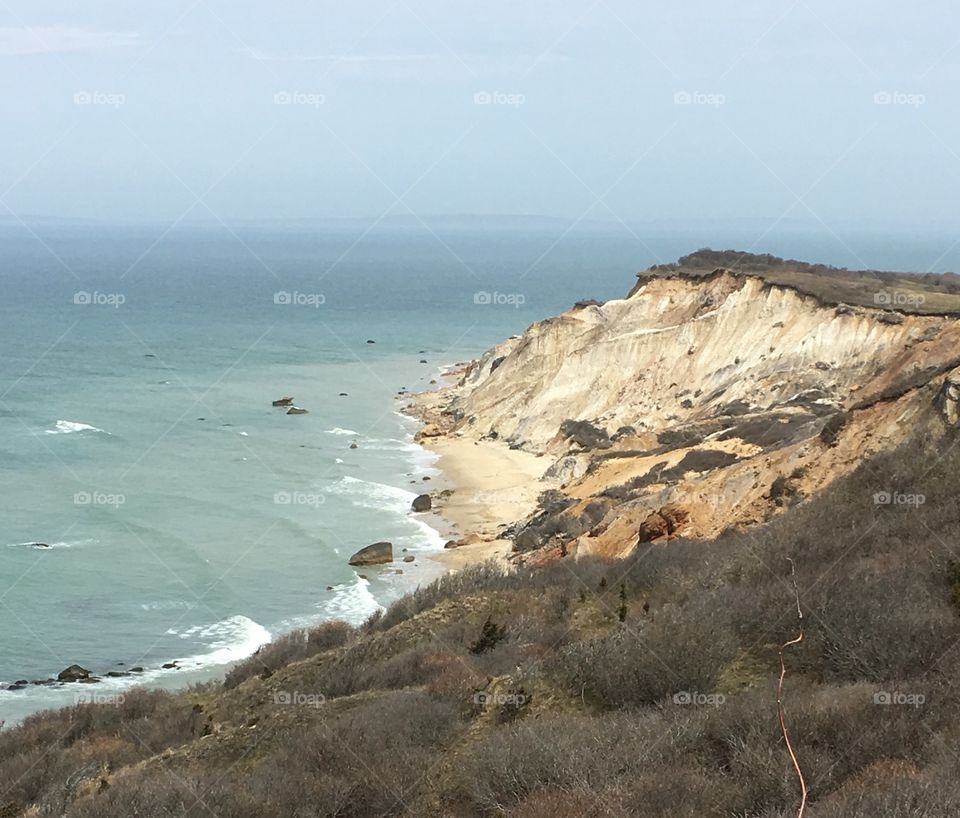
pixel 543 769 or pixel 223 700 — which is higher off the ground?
pixel 543 769

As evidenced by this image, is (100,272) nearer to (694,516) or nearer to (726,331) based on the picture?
(726,331)

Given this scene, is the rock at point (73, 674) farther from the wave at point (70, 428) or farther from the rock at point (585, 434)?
the wave at point (70, 428)

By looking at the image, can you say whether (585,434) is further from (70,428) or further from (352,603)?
(70,428)

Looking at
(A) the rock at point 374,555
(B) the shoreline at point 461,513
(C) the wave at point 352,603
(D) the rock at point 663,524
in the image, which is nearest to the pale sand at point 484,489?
(B) the shoreline at point 461,513

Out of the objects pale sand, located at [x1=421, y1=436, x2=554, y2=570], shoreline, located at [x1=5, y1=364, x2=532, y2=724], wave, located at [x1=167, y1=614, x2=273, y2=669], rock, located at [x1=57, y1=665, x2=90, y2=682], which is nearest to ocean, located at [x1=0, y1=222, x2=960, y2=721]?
wave, located at [x1=167, y1=614, x2=273, y2=669]

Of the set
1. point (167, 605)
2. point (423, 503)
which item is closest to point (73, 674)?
point (167, 605)

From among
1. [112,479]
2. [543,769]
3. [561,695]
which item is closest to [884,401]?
[561,695]
